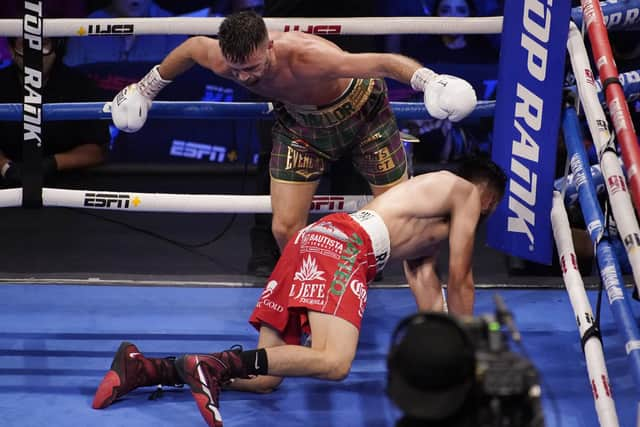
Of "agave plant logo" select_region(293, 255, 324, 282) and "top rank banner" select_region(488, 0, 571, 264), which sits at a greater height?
"top rank banner" select_region(488, 0, 571, 264)

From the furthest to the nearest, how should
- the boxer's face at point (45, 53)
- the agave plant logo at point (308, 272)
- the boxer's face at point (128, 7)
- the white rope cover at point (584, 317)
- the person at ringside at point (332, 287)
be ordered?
the boxer's face at point (128, 7) → the boxer's face at point (45, 53) → the agave plant logo at point (308, 272) → the person at ringside at point (332, 287) → the white rope cover at point (584, 317)

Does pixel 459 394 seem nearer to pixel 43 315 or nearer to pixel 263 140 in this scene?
pixel 43 315

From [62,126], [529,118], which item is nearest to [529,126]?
[529,118]

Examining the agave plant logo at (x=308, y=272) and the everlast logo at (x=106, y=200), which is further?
the everlast logo at (x=106, y=200)

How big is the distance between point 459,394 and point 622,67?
5121 mm

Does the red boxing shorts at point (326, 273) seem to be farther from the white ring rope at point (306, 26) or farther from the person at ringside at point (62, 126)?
the person at ringside at point (62, 126)

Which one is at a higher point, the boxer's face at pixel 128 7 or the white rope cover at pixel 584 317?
the boxer's face at pixel 128 7

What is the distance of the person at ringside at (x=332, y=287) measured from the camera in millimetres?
3344

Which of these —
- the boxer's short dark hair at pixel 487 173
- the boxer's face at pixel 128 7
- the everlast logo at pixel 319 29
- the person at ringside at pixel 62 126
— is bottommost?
the boxer's short dark hair at pixel 487 173

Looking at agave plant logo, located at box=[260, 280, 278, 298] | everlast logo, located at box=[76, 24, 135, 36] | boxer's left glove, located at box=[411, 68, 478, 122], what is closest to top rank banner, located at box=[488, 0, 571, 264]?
boxer's left glove, located at box=[411, 68, 478, 122]

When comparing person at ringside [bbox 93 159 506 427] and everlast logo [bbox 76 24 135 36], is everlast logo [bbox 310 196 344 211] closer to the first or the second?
person at ringside [bbox 93 159 506 427]

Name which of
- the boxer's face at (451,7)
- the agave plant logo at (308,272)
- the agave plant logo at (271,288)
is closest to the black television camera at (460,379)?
the agave plant logo at (308,272)

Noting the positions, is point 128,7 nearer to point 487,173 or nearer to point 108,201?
point 108,201

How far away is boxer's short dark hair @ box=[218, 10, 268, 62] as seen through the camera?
3.44 m
